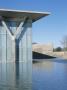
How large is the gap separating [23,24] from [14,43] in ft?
7.68

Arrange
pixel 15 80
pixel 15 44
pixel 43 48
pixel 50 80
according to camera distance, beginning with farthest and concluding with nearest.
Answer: pixel 43 48
pixel 15 44
pixel 15 80
pixel 50 80

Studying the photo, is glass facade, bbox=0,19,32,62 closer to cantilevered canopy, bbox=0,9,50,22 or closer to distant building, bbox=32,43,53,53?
cantilevered canopy, bbox=0,9,50,22

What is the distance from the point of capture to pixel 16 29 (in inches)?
1228

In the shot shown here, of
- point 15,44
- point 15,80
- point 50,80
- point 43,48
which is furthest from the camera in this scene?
point 43,48

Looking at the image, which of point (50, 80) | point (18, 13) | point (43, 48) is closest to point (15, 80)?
point (50, 80)

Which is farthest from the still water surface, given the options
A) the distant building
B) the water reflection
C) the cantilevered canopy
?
the distant building

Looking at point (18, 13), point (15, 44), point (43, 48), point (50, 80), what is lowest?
point (50, 80)

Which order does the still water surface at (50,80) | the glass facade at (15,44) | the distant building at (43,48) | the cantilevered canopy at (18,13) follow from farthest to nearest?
the distant building at (43,48) < the glass facade at (15,44) < the cantilevered canopy at (18,13) < the still water surface at (50,80)

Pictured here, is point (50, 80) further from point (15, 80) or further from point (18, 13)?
point (18, 13)

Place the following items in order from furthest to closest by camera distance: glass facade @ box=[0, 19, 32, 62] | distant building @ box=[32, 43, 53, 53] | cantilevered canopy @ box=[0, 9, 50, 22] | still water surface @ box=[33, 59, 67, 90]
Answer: distant building @ box=[32, 43, 53, 53], glass facade @ box=[0, 19, 32, 62], cantilevered canopy @ box=[0, 9, 50, 22], still water surface @ box=[33, 59, 67, 90]

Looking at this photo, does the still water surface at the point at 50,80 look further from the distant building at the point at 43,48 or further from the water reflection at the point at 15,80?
the distant building at the point at 43,48

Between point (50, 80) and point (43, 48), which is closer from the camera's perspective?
point (50, 80)

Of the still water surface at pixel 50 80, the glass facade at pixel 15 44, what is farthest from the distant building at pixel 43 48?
the still water surface at pixel 50 80

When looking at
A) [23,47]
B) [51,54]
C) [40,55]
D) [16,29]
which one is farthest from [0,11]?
[51,54]
